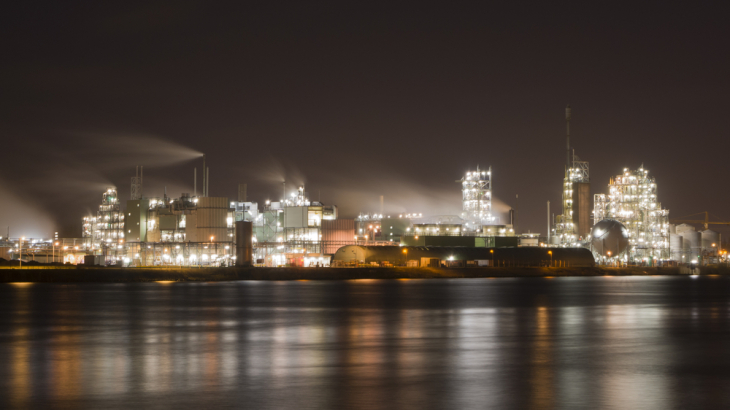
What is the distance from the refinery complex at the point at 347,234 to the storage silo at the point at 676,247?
19cm

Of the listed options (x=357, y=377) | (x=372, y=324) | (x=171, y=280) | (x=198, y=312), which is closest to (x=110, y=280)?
(x=171, y=280)

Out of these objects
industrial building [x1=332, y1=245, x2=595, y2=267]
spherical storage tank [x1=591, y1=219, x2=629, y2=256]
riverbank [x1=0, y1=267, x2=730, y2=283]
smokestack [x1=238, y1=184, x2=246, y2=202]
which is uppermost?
smokestack [x1=238, y1=184, x2=246, y2=202]

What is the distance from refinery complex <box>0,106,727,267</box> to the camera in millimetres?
102062

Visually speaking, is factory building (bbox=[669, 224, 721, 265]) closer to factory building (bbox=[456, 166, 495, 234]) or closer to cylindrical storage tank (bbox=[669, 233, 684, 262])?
cylindrical storage tank (bbox=[669, 233, 684, 262])

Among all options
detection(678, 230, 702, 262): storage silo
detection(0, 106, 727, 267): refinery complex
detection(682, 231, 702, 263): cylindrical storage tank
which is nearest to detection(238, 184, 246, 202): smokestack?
detection(0, 106, 727, 267): refinery complex

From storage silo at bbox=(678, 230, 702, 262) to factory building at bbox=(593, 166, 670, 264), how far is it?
73.0ft

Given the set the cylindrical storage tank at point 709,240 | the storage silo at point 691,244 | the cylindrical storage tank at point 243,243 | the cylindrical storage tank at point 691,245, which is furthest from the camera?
the cylindrical storage tank at point 709,240

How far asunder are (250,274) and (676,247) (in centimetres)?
8805

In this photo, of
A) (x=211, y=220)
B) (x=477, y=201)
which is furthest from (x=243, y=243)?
(x=477, y=201)

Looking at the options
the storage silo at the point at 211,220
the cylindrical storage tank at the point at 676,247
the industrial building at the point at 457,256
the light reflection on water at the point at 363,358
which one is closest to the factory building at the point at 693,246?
the cylindrical storage tank at the point at 676,247

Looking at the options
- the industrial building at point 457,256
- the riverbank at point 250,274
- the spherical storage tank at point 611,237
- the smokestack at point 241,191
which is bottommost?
the riverbank at point 250,274

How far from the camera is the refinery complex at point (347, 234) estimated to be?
102062 mm

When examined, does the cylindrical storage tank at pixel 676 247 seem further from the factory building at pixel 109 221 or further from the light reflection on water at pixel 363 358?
the light reflection on water at pixel 363 358

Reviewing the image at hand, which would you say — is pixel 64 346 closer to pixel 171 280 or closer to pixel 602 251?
pixel 171 280
